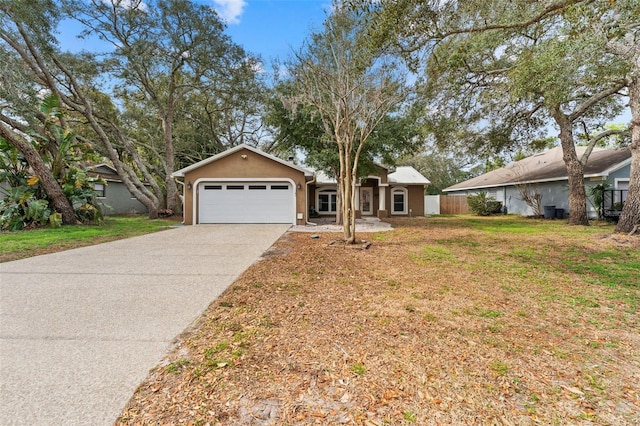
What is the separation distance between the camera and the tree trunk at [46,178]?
11.6 metres

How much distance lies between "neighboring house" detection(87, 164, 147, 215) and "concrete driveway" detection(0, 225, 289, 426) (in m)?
16.1

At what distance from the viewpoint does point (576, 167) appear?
555 inches

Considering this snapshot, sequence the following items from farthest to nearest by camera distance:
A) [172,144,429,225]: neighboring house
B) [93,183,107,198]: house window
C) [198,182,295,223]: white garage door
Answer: [93,183,107,198]: house window
[198,182,295,223]: white garage door
[172,144,429,225]: neighboring house

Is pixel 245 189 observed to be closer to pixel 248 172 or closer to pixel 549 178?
pixel 248 172

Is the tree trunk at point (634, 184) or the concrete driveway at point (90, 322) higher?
the tree trunk at point (634, 184)

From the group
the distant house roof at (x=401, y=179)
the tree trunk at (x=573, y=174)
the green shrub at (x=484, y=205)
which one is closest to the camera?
the tree trunk at (x=573, y=174)

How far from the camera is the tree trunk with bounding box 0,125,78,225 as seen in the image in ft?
38.1

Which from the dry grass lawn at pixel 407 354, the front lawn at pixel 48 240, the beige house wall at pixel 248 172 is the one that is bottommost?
the dry grass lawn at pixel 407 354

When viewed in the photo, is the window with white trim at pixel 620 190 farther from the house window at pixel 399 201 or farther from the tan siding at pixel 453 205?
the house window at pixel 399 201

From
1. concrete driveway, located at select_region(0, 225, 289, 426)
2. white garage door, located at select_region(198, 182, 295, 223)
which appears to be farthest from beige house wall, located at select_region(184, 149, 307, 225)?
concrete driveway, located at select_region(0, 225, 289, 426)

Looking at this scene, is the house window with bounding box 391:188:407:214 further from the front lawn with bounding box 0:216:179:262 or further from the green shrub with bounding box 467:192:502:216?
the front lawn with bounding box 0:216:179:262

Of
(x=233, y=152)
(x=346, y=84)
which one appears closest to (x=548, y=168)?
(x=346, y=84)

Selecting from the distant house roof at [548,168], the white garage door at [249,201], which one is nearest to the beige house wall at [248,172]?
the white garage door at [249,201]

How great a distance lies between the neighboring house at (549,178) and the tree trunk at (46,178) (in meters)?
23.9
